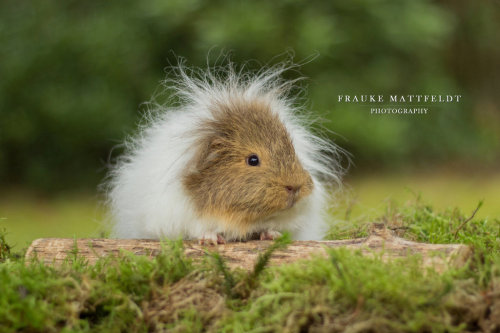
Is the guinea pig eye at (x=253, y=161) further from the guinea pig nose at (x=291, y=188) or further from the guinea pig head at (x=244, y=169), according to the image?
the guinea pig nose at (x=291, y=188)

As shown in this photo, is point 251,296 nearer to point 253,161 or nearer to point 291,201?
point 291,201

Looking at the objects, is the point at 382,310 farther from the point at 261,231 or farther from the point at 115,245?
the point at 115,245

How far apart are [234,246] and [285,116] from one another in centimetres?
159

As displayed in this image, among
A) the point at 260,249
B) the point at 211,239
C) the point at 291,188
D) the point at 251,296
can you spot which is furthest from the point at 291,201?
the point at 251,296

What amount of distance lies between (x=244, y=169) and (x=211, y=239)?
604mm

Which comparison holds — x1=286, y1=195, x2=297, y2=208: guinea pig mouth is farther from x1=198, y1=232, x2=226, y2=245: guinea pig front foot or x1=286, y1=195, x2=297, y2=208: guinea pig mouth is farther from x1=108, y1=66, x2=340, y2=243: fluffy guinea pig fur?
x1=198, y1=232, x2=226, y2=245: guinea pig front foot

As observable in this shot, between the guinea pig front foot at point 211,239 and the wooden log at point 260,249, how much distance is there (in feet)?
0.19

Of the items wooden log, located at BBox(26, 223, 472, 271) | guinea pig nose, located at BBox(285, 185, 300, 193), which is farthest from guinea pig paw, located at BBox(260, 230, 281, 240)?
guinea pig nose, located at BBox(285, 185, 300, 193)

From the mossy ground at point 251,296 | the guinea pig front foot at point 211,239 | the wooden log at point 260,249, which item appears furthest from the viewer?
the guinea pig front foot at point 211,239

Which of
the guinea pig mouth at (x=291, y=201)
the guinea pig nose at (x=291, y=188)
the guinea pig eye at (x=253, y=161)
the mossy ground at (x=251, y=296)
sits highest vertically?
the guinea pig eye at (x=253, y=161)

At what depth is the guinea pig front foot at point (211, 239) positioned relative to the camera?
4176 millimetres

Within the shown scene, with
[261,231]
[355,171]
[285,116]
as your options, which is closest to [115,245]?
[261,231]

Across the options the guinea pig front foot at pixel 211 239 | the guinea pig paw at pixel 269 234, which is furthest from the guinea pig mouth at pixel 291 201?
the guinea pig front foot at pixel 211 239

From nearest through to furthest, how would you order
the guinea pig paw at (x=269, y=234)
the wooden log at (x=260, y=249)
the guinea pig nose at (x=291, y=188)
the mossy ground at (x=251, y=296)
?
the mossy ground at (x=251, y=296) → the wooden log at (x=260, y=249) → the guinea pig nose at (x=291, y=188) → the guinea pig paw at (x=269, y=234)
